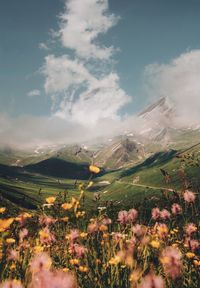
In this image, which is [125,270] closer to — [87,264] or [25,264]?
[87,264]

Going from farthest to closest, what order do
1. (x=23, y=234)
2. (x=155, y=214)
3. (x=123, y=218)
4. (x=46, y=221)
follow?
1. (x=155, y=214)
2. (x=46, y=221)
3. (x=123, y=218)
4. (x=23, y=234)

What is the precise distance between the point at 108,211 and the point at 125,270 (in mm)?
2283

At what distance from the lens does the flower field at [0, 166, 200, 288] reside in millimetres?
4631

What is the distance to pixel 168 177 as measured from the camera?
7.15 m

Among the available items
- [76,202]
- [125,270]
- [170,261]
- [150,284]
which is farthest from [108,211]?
[150,284]

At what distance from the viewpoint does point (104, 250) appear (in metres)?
6.51

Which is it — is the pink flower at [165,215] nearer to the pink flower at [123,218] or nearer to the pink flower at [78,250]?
the pink flower at [123,218]

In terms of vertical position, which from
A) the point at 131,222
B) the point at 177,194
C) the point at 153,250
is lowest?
the point at 153,250

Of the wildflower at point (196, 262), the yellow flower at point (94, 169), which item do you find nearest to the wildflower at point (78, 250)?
the yellow flower at point (94, 169)

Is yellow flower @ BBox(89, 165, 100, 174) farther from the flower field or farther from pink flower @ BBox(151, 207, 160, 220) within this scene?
pink flower @ BBox(151, 207, 160, 220)

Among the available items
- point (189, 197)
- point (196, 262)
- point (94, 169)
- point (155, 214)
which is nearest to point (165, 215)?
point (155, 214)

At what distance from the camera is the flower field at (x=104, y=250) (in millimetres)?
4631

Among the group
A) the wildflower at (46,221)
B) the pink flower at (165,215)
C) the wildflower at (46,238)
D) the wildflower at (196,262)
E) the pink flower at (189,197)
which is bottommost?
the wildflower at (196,262)

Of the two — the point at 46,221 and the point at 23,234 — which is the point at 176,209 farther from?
the point at 23,234
